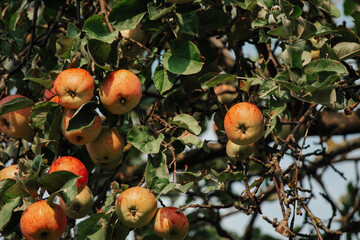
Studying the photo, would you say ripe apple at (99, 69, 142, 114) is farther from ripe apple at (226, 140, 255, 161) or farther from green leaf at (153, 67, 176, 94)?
ripe apple at (226, 140, 255, 161)

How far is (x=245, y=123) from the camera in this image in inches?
63.8

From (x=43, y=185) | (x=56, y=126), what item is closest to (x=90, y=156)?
(x=56, y=126)

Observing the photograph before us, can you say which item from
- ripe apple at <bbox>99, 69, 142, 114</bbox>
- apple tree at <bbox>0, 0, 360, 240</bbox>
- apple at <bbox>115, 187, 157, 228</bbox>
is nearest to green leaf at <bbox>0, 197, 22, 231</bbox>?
apple tree at <bbox>0, 0, 360, 240</bbox>

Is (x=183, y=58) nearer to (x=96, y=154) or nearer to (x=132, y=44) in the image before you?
(x=132, y=44)

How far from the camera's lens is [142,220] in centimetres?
159

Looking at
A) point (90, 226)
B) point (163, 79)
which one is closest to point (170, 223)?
point (90, 226)

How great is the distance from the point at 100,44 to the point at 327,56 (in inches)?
31.4

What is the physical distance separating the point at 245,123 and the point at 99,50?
1.78ft

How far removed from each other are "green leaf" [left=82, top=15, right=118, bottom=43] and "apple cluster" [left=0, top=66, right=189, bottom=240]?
119 millimetres

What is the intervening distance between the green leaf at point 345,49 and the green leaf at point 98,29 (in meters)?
0.78

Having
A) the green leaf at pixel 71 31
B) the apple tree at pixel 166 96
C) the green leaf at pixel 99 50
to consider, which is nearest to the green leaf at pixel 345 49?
the apple tree at pixel 166 96

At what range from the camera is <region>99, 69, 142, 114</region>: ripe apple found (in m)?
1.58

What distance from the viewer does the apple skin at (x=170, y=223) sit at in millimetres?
1627

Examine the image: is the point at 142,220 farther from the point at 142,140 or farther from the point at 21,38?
the point at 21,38
